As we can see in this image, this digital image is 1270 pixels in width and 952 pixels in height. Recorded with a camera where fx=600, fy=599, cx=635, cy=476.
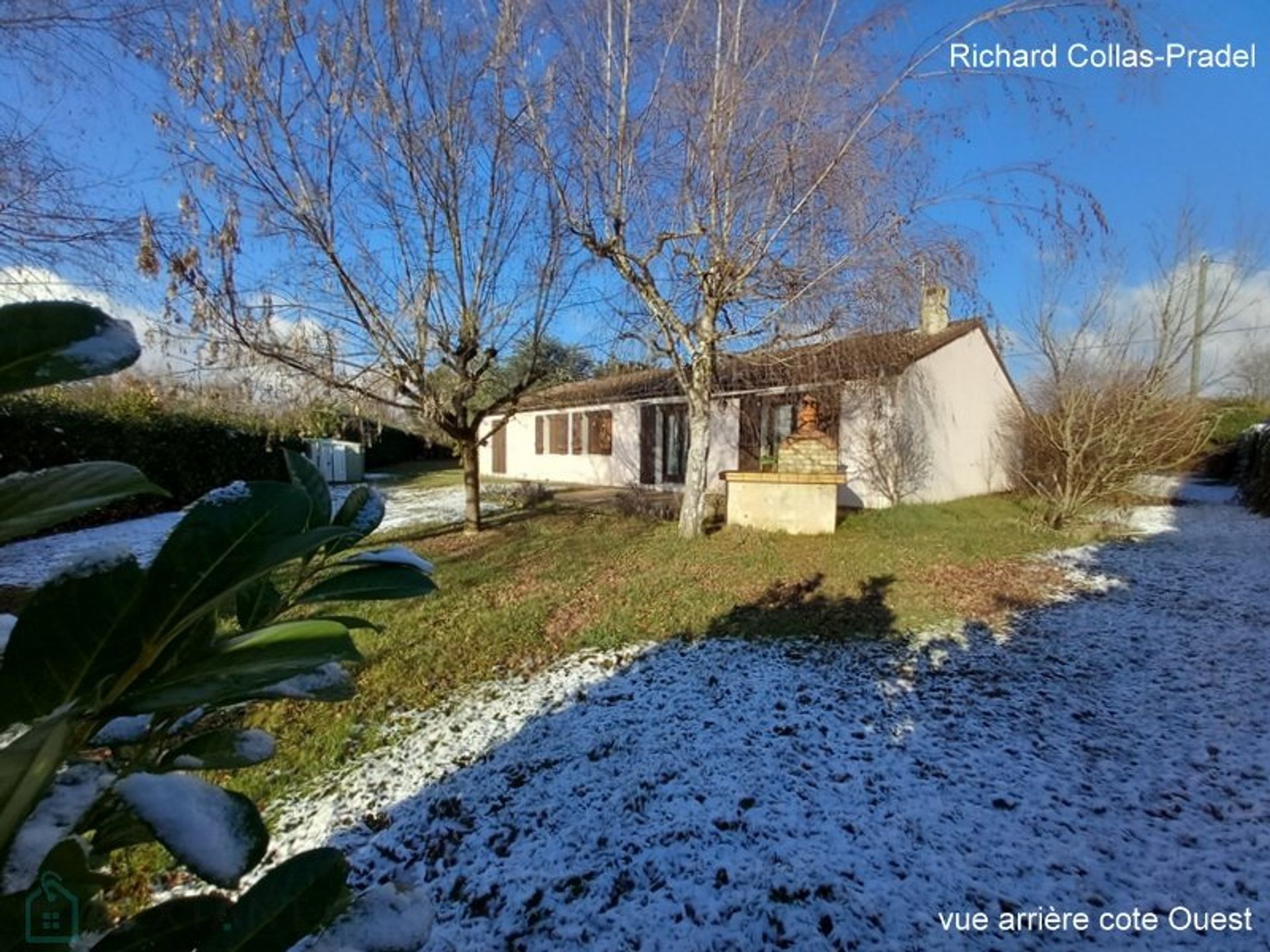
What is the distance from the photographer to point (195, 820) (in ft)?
1.66

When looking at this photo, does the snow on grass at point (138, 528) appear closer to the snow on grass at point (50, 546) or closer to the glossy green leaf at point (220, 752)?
the snow on grass at point (50, 546)

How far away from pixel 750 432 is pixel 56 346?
14.5 meters

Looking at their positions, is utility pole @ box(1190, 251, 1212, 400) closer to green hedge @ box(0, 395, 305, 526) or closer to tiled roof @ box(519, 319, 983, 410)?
tiled roof @ box(519, 319, 983, 410)

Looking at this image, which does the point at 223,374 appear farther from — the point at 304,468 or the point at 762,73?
the point at 304,468

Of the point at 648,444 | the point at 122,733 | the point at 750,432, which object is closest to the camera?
the point at 122,733

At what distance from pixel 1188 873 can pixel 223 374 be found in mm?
8981

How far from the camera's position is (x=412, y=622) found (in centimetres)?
546

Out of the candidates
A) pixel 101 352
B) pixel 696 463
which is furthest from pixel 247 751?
pixel 696 463

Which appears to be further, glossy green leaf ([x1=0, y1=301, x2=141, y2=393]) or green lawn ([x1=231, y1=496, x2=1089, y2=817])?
green lawn ([x1=231, y1=496, x2=1089, y2=817])

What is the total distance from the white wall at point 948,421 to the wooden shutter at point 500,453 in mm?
14911

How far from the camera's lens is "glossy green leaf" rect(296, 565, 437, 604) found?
64 centimetres

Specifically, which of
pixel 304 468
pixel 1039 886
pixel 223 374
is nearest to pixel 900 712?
pixel 1039 886

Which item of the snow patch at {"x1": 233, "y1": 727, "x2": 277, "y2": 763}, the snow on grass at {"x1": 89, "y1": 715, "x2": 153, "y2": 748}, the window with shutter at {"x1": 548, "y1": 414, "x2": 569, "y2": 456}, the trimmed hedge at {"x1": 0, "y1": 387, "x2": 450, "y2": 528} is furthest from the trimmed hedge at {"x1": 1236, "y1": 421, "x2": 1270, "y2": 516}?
the window with shutter at {"x1": 548, "y1": 414, "x2": 569, "y2": 456}

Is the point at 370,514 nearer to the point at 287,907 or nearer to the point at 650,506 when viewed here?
the point at 287,907
